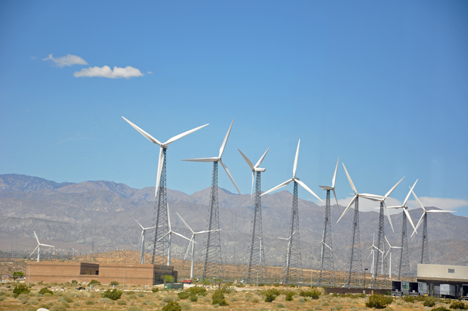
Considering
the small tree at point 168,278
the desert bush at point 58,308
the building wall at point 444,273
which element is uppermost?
the building wall at point 444,273

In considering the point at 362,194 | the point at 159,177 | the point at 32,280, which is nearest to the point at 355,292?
the point at 362,194

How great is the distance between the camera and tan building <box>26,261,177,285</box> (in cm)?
9188

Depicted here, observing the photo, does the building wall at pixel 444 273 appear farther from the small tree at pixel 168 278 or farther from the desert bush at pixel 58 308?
the desert bush at pixel 58 308

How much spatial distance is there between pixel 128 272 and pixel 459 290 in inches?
2264

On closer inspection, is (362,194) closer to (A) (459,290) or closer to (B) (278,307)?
(A) (459,290)

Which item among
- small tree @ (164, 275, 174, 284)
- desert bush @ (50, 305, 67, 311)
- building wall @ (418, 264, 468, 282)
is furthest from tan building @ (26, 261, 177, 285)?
building wall @ (418, 264, 468, 282)

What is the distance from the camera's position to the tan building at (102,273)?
301 feet

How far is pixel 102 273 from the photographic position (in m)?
96.6

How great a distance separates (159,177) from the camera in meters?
80.7

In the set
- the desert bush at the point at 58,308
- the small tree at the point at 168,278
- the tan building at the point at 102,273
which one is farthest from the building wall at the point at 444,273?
the desert bush at the point at 58,308

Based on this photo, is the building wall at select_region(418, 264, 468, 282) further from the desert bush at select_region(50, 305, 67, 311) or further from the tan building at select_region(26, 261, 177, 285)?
the desert bush at select_region(50, 305, 67, 311)

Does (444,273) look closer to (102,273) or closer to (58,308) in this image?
(102,273)

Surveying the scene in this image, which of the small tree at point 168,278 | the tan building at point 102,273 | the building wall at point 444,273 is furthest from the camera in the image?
the small tree at point 168,278

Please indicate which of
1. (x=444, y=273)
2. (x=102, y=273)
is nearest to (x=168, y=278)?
(x=102, y=273)
